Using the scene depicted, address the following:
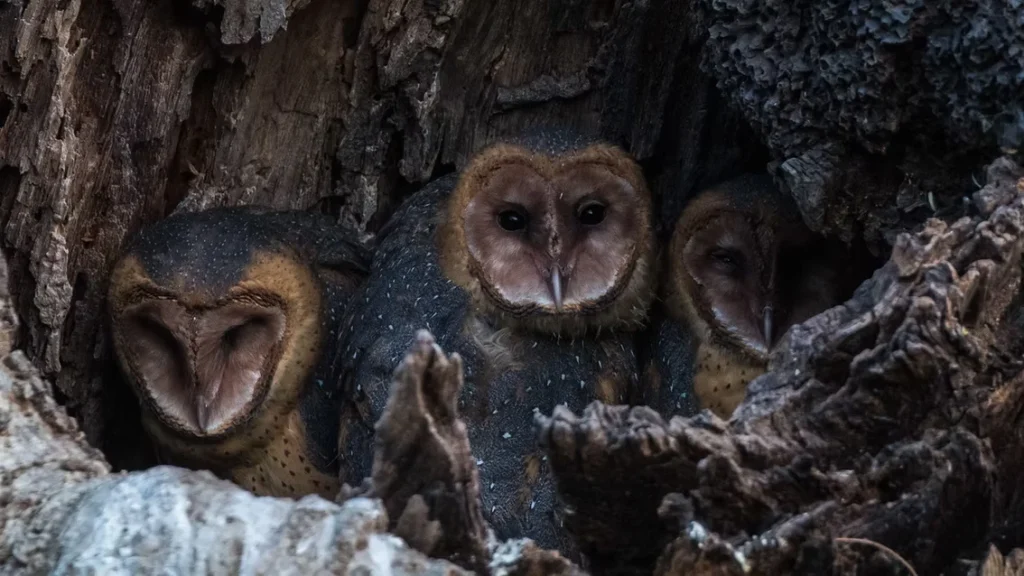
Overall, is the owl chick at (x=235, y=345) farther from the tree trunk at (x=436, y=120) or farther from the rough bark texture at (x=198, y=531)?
the rough bark texture at (x=198, y=531)

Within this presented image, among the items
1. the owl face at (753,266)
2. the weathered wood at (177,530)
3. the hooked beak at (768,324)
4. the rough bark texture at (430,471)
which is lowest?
the weathered wood at (177,530)

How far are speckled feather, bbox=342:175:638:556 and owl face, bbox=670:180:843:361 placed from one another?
213 mm

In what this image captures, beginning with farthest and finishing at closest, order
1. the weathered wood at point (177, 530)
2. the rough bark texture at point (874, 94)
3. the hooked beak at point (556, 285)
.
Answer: the hooked beak at point (556, 285) < the rough bark texture at point (874, 94) < the weathered wood at point (177, 530)

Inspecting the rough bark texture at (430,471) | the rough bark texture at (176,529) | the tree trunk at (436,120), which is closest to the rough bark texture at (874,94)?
the tree trunk at (436,120)

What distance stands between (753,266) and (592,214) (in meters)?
0.33

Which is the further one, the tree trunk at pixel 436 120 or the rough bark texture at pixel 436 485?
the tree trunk at pixel 436 120

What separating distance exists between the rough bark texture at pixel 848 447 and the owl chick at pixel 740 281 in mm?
728

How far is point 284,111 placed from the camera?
9.29ft

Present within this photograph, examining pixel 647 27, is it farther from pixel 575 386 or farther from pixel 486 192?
pixel 575 386

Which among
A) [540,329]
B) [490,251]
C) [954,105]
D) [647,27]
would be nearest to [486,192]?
[490,251]

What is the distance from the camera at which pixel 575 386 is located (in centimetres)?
257

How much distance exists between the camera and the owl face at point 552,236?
255cm

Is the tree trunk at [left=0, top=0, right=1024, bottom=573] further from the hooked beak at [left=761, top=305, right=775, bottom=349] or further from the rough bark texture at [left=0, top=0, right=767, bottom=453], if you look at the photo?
the hooked beak at [left=761, top=305, right=775, bottom=349]

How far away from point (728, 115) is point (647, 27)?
261mm
